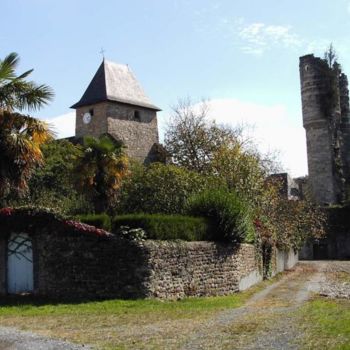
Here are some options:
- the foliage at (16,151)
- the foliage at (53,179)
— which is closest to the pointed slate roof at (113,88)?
the foliage at (53,179)

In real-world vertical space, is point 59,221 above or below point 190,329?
above

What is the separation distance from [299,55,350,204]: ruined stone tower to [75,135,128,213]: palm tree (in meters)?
33.0

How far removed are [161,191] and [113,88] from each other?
21.3 meters

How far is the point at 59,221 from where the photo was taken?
16.9 meters

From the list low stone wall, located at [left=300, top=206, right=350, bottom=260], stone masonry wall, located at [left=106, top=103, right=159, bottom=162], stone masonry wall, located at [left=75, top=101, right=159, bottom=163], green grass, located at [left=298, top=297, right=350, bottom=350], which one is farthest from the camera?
low stone wall, located at [left=300, top=206, right=350, bottom=260]

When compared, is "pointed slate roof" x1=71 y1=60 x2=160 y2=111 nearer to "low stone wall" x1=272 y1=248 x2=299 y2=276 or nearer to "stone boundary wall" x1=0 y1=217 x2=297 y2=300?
"low stone wall" x1=272 y1=248 x2=299 y2=276

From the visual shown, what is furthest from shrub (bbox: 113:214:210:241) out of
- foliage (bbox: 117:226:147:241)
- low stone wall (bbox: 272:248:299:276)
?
low stone wall (bbox: 272:248:299:276)

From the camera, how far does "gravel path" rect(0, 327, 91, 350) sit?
9.09 meters

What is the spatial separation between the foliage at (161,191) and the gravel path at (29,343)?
17.2 meters

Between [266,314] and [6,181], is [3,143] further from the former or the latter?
[266,314]

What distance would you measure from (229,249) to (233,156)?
42.5 feet

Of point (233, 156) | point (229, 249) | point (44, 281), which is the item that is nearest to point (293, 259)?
point (233, 156)

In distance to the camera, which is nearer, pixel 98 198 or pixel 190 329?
pixel 190 329

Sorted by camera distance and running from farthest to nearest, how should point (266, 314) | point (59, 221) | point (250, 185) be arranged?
point (250, 185)
point (59, 221)
point (266, 314)
